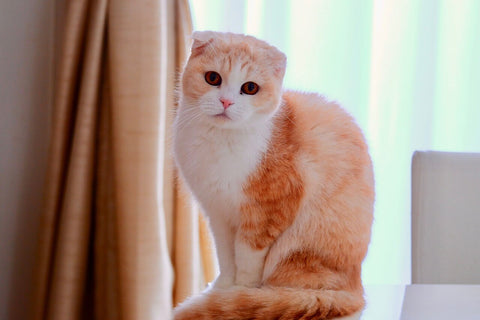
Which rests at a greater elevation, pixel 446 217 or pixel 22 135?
pixel 22 135

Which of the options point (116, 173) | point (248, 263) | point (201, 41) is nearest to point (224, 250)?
point (248, 263)

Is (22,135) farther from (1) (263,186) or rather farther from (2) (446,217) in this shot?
(2) (446,217)

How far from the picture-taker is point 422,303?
97 cm

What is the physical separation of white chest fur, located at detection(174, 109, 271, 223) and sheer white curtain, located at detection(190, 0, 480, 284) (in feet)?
2.92

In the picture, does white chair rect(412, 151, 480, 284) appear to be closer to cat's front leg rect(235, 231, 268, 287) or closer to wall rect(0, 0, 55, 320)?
cat's front leg rect(235, 231, 268, 287)

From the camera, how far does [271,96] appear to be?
764 millimetres

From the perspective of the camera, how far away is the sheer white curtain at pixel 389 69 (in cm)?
165

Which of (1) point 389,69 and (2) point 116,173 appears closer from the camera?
(2) point 116,173

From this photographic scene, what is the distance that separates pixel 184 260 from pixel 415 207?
605 mm

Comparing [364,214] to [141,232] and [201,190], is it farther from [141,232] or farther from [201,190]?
[141,232]

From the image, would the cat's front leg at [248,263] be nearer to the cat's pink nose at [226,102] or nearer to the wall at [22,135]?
the cat's pink nose at [226,102]

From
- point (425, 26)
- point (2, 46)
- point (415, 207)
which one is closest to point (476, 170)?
point (415, 207)

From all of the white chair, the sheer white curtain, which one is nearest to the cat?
the white chair

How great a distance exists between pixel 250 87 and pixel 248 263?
25 centimetres
